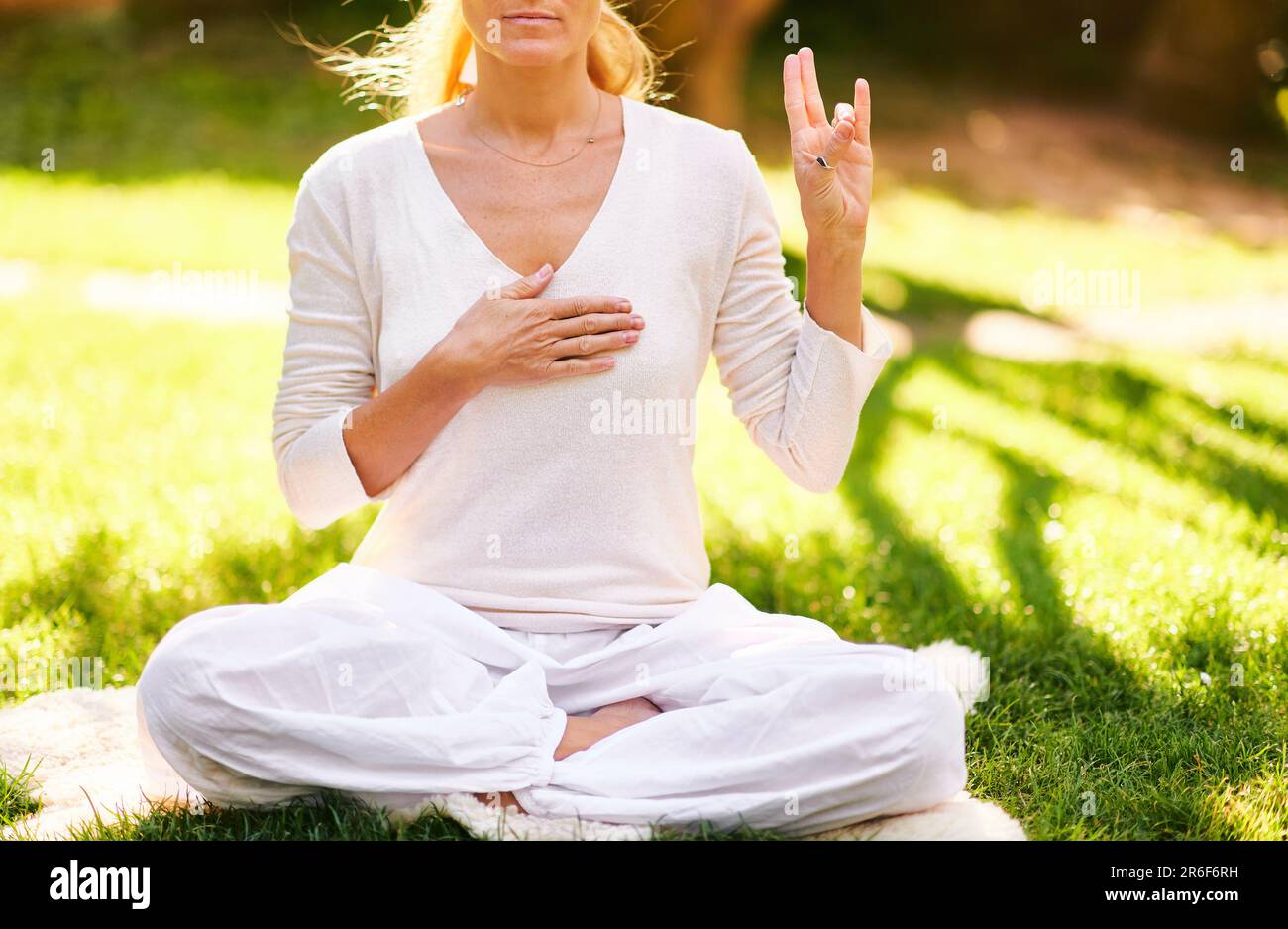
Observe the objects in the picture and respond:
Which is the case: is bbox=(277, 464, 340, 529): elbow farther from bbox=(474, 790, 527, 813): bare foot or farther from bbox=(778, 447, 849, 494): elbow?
bbox=(778, 447, 849, 494): elbow

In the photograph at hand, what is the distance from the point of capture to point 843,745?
239cm

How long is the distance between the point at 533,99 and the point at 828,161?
0.64 metres

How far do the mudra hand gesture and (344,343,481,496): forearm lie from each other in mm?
691

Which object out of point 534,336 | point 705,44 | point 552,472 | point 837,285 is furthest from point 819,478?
point 705,44

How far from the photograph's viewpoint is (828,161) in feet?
8.39

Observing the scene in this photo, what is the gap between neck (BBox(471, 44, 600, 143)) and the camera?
2807 millimetres

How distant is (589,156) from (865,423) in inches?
144

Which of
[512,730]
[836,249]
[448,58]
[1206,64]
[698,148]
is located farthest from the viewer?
[1206,64]

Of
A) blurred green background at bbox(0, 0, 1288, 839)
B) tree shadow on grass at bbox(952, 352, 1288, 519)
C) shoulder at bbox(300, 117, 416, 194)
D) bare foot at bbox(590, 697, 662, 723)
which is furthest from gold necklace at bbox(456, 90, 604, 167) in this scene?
tree shadow on grass at bbox(952, 352, 1288, 519)

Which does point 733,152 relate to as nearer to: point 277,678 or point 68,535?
point 277,678

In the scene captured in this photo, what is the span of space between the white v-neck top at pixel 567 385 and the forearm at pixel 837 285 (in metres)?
0.04

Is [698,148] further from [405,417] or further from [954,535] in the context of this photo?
[954,535]

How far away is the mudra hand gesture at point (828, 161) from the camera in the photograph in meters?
2.56
